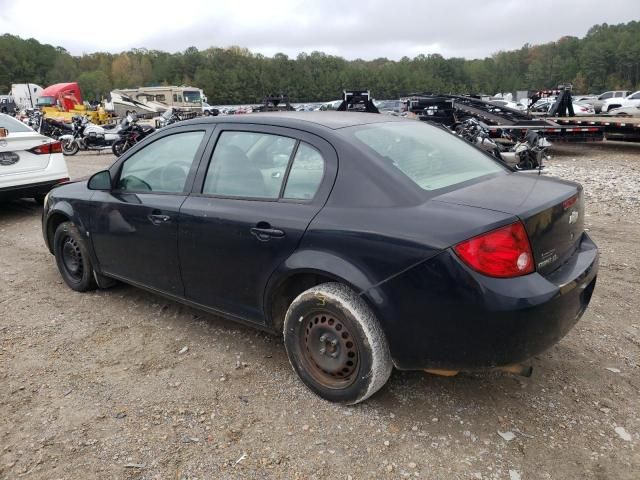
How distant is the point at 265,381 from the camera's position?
3.08 meters

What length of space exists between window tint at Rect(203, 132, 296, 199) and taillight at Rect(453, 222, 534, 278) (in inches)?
46.4

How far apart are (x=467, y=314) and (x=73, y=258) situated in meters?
3.64

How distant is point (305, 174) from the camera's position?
9.43 feet

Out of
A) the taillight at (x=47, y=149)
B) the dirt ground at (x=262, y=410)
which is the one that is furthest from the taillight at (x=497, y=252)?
the taillight at (x=47, y=149)

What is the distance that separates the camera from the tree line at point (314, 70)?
97312 millimetres

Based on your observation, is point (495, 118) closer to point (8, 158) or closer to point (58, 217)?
point (8, 158)

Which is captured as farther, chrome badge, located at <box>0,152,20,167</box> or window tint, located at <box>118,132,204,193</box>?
chrome badge, located at <box>0,152,20,167</box>

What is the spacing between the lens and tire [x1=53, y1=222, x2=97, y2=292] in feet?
14.2

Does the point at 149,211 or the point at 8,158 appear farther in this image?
the point at 8,158

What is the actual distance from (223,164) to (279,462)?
6.01ft

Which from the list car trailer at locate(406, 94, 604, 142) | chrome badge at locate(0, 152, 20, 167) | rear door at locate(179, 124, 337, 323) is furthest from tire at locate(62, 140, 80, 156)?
rear door at locate(179, 124, 337, 323)

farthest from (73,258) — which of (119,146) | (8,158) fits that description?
(119,146)

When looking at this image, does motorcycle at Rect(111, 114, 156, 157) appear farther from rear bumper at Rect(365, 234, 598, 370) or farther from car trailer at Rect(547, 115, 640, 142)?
rear bumper at Rect(365, 234, 598, 370)

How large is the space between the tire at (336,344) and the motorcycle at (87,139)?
615 inches
